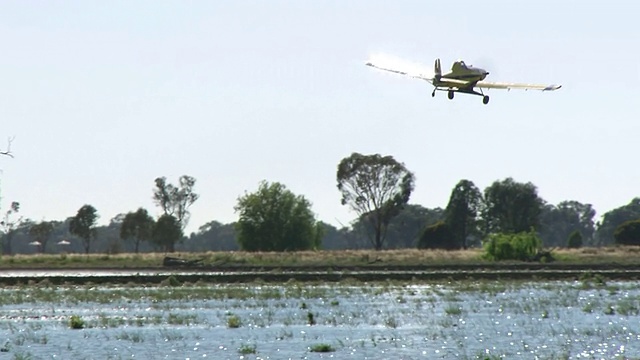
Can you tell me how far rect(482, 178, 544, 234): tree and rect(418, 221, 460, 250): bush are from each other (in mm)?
20060

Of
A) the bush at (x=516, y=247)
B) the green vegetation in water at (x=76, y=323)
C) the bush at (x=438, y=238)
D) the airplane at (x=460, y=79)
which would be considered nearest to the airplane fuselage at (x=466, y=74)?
the airplane at (x=460, y=79)

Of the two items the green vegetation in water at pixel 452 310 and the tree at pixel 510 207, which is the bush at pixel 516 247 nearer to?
the green vegetation in water at pixel 452 310

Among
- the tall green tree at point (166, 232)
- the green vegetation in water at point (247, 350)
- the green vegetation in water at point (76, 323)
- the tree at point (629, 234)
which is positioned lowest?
the green vegetation in water at point (247, 350)

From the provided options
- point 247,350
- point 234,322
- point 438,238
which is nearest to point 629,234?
point 438,238

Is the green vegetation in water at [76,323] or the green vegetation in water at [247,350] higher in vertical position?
the green vegetation in water at [76,323]

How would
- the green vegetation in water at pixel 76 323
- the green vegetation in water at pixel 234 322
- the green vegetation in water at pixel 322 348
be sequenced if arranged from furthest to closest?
1. the green vegetation in water at pixel 76 323
2. the green vegetation in water at pixel 234 322
3. the green vegetation in water at pixel 322 348

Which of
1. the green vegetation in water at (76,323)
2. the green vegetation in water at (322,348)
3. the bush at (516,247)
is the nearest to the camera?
the green vegetation in water at (322,348)

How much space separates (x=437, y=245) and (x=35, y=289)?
291 ft

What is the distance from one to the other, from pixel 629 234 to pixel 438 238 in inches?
1008

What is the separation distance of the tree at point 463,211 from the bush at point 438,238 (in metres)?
0.95

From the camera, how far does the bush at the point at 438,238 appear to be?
15575 cm

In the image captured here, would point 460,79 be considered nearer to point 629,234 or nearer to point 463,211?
point 629,234

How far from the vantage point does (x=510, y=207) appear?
17838 cm

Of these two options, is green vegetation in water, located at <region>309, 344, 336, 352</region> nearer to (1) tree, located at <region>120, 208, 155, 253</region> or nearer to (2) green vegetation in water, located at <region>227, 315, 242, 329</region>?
(2) green vegetation in water, located at <region>227, 315, 242, 329</region>
